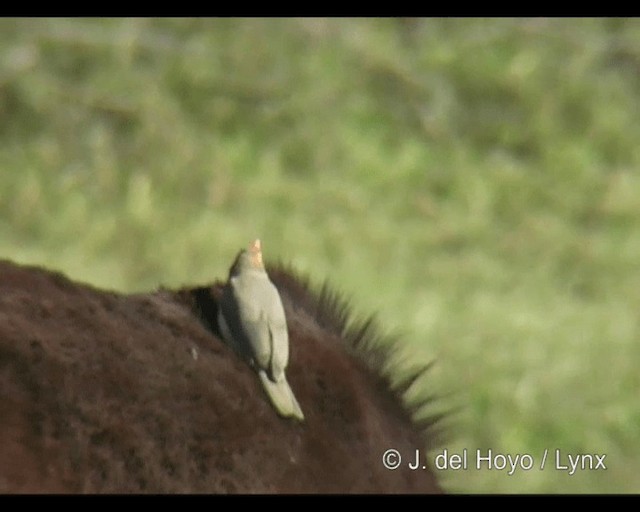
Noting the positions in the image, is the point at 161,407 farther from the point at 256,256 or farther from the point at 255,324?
the point at 256,256

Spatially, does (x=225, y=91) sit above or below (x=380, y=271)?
above

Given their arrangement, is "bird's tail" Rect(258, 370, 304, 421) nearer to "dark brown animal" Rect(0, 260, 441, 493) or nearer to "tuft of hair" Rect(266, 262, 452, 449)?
"dark brown animal" Rect(0, 260, 441, 493)

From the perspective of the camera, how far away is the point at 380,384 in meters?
1.01

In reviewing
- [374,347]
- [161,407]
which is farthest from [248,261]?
[161,407]

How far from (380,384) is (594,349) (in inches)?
14.7

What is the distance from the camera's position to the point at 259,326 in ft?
3.16

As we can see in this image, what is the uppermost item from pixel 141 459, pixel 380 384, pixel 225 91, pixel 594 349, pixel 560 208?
pixel 225 91

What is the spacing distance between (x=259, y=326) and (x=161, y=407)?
0.16 metres

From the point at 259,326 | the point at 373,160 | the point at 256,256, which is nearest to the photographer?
the point at 259,326

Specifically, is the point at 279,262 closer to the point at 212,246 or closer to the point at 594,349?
the point at 212,246

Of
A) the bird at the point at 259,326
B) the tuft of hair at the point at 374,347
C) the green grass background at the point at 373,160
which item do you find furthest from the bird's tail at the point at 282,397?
the green grass background at the point at 373,160

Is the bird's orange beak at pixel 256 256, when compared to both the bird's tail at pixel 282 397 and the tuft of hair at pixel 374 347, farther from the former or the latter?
the bird's tail at pixel 282 397

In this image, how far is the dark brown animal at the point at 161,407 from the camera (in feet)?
2.54

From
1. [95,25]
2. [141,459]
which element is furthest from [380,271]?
[141,459]
